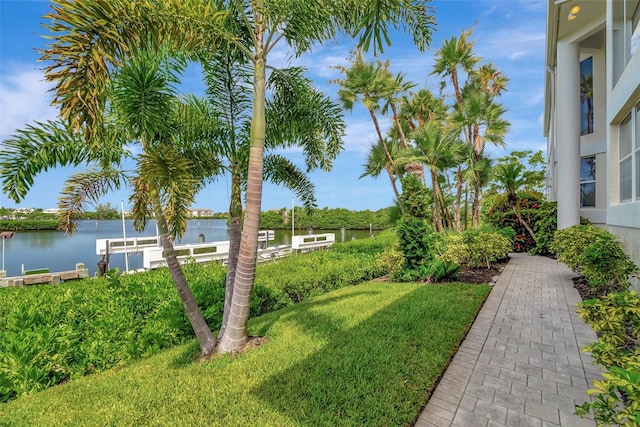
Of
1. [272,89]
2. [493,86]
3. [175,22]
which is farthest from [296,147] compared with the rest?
[493,86]

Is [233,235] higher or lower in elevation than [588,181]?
lower

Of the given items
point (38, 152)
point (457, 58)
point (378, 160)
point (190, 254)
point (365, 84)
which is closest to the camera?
point (38, 152)

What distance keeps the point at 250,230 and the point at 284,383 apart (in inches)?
68.0

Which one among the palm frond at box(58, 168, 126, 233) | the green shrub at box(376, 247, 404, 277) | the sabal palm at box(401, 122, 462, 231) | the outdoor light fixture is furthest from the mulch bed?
the palm frond at box(58, 168, 126, 233)

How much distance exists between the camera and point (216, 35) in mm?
3795

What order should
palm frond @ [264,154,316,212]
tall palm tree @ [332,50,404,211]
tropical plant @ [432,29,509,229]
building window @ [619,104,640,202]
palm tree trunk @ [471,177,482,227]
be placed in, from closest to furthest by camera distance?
building window @ [619,104,640,202]
palm frond @ [264,154,316,212]
tall palm tree @ [332,50,404,211]
tropical plant @ [432,29,509,229]
palm tree trunk @ [471,177,482,227]

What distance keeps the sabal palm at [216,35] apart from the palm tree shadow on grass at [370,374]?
48.3 inches

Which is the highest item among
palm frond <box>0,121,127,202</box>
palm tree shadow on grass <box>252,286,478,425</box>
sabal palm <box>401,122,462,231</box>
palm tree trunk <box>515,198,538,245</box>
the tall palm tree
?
the tall palm tree

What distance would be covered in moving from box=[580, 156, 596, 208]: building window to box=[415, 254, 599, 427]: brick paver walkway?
7.01 m

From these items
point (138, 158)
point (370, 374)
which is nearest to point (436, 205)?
point (370, 374)

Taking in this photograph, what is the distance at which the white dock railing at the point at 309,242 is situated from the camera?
14.3 meters

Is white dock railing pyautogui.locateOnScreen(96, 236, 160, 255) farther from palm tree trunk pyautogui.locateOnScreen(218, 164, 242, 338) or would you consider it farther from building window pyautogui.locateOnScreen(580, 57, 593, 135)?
building window pyautogui.locateOnScreen(580, 57, 593, 135)

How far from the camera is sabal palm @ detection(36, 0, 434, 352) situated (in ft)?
9.00

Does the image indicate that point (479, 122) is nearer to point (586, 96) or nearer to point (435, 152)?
point (435, 152)
